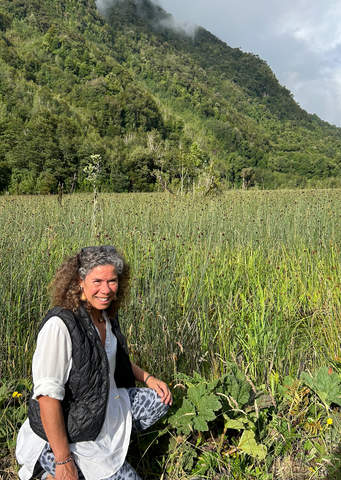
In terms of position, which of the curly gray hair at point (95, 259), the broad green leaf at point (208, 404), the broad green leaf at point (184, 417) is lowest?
Result: the broad green leaf at point (184, 417)

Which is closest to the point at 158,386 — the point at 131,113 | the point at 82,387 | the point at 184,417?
the point at 184,417

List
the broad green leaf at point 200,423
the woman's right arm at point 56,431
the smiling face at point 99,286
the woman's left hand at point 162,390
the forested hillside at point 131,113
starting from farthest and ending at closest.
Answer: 1. the forested hillside at point 131,113
2. the woman's left hand at point 162,390
3. the broad green leaf at point 200,423
4. the smiling face at point 99,286
5. the woman's right arm at point 56,431

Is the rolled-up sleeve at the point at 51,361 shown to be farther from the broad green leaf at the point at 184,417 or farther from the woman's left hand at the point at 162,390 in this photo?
the broad green leaf at the point at 184,417

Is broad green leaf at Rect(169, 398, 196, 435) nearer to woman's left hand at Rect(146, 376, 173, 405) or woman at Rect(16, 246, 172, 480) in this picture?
woman's left hand at Rect(146, 376, 173, 405)

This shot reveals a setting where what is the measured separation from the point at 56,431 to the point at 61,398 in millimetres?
121

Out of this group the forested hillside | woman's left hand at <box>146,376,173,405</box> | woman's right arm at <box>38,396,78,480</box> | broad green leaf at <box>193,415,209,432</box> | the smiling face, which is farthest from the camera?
the forested hillside

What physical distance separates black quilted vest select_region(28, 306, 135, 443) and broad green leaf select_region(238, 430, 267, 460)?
0.74 metres

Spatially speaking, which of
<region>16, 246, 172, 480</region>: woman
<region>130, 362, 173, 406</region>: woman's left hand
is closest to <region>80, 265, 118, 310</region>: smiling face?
<region>16, 246, 172, 480</region>: woman

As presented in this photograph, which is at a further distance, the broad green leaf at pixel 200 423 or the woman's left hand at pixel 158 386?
the woman's left hand at pixel 158 386

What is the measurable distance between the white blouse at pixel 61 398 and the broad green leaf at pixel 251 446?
22.8 inches

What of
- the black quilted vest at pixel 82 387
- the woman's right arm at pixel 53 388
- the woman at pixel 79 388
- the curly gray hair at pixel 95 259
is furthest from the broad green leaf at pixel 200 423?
the curly gray hair at pixel 95 259

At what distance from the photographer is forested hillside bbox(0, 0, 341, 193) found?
30.0 metres

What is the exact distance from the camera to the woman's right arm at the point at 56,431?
1.25 meters

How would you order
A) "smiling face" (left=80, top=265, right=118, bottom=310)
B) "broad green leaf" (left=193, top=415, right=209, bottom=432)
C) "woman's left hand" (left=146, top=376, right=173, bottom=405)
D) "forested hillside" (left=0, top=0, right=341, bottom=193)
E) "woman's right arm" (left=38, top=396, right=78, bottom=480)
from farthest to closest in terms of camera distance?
"forested hillside" (left=0, top=0, right=341, bottom=193), "woman's left hand" (left=146, top=376, right=173, bottom=405), "broad green leaf" (left=193, top=415, right=209, bottom=432), "smiling face" (left=80, top=265, right=118, bottom=310), "woman's right arm" (left=38, top=396, right=78, bottom=480)
